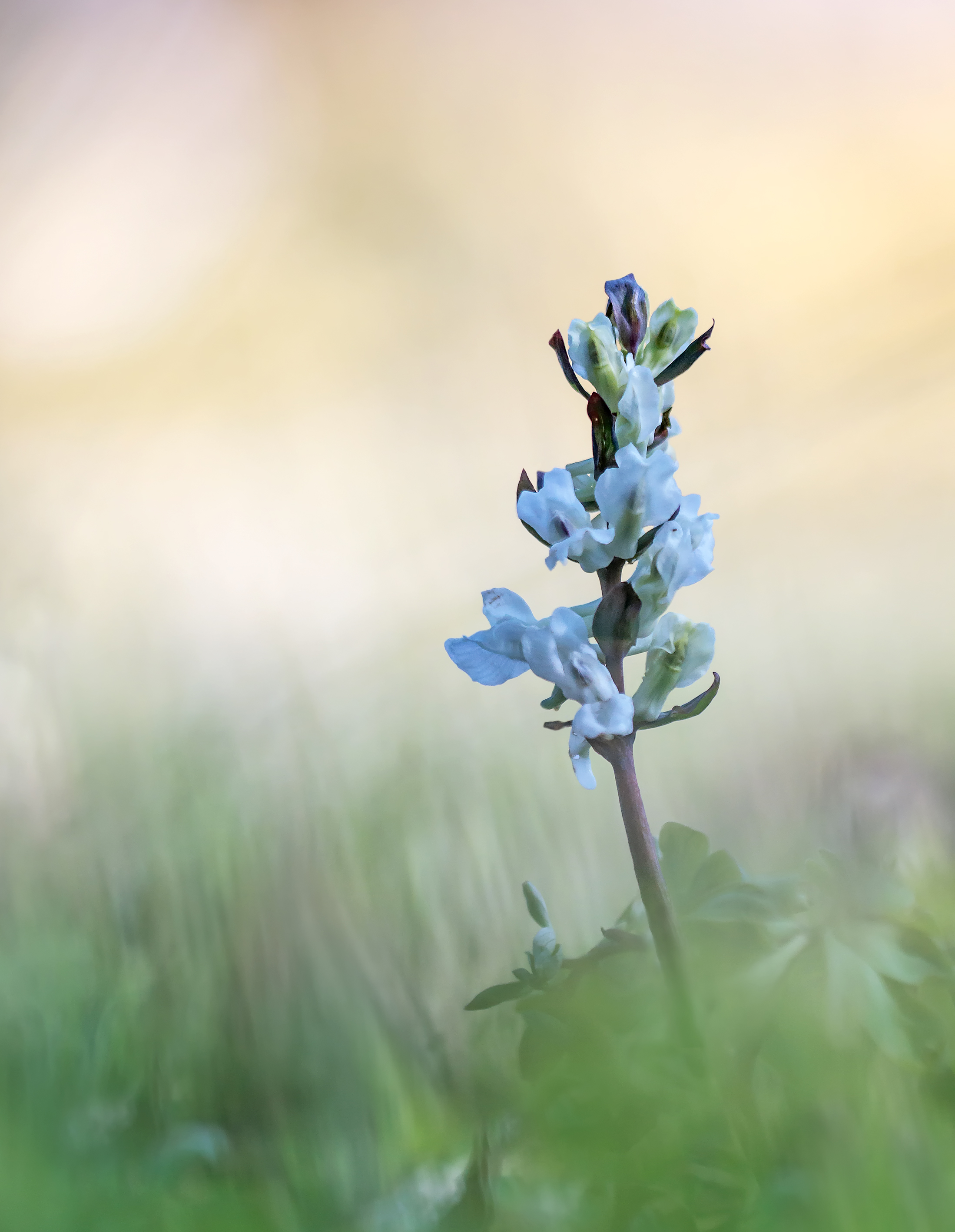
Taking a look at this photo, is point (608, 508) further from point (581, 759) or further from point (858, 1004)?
point (858, 1004)

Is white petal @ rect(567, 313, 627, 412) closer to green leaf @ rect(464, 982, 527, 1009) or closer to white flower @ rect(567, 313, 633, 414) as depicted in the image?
white flower @ rect(567, 313, 633, 414)

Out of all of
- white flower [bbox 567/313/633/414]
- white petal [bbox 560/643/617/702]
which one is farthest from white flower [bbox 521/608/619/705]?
white flower [bbox 567/313/633/414]

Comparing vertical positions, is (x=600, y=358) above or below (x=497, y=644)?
above

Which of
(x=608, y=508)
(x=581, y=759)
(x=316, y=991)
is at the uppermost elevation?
(x=608, y=508)

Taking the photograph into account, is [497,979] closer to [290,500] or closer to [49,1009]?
[49,1009]

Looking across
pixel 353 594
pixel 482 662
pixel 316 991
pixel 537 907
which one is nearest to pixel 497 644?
pixel 482 662

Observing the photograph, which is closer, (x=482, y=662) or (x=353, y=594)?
(x=482, y=662)

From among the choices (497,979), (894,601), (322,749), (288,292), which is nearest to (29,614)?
(322,749)
